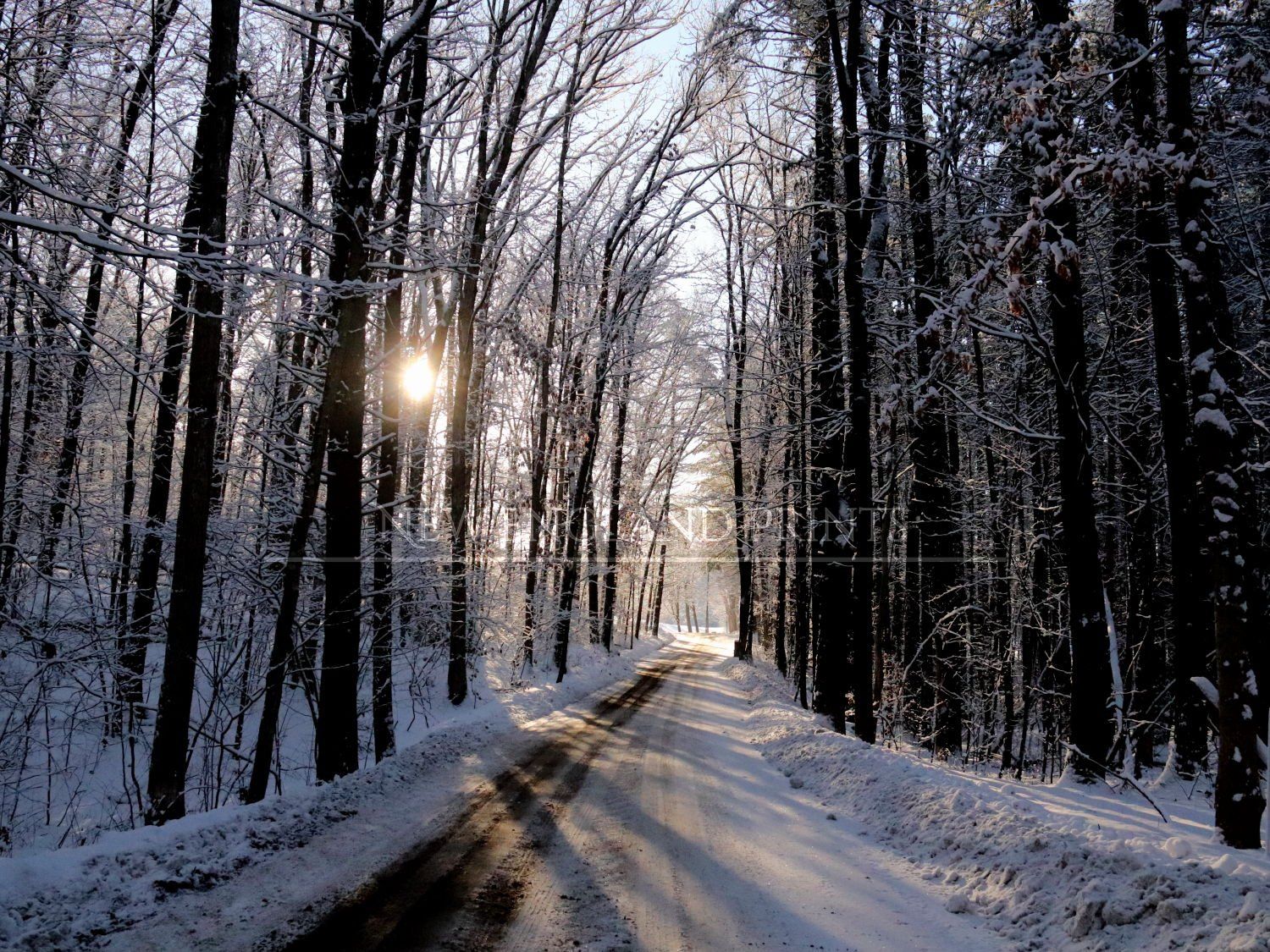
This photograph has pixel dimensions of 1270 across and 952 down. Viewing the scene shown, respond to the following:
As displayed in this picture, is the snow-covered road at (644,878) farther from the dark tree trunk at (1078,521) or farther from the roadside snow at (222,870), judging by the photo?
the dark tree trunk at (1078,521)

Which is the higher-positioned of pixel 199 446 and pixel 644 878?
pixel 199 446

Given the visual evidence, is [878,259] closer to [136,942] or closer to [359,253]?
[359,253]

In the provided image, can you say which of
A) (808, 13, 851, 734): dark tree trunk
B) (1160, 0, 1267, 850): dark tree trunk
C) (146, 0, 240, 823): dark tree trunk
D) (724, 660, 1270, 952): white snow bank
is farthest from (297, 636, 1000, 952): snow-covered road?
(808, 13, 851, 734): dark tree trunk

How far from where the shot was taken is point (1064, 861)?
4.96 meters

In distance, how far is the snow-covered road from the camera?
14.5 feet

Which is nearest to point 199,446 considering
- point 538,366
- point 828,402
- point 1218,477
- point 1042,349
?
point 1218,477

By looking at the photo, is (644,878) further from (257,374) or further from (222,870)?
(257,374)

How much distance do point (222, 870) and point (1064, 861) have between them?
19.1ft

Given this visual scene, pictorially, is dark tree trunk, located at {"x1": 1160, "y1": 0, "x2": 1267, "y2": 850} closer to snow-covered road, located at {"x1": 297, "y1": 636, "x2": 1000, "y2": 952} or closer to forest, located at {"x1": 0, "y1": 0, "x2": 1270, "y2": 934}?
forest, located at {"x1": 0, "y1": 0, "x2": 1270, "y2": 934}

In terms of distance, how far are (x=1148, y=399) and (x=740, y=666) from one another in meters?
18.2

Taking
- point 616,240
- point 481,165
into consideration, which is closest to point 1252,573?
point 481,165

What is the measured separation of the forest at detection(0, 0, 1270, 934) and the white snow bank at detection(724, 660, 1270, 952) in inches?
36.4

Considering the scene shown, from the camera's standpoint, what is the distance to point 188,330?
13641 millimetres

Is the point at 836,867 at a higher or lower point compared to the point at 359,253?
lower
